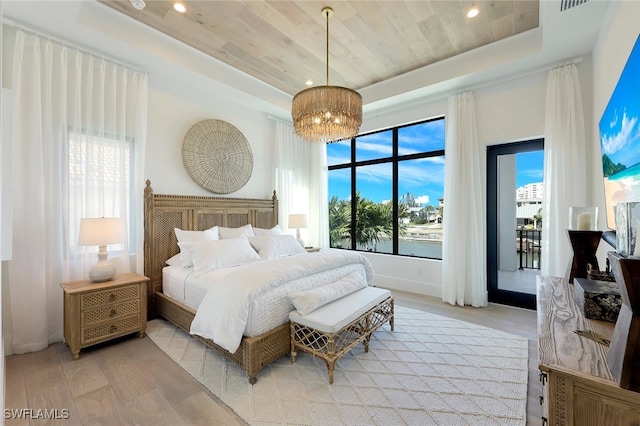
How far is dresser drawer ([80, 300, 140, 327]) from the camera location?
2.49m

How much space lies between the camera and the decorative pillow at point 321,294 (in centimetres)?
229

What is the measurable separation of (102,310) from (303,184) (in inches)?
146

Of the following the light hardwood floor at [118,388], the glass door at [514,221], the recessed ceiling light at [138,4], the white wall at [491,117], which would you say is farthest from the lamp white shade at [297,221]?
the recessed ceiling light at [138,4]

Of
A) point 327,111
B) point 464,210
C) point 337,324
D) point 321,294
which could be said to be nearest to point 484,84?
point 464,210

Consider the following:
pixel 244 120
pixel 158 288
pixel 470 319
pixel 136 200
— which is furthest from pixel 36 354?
pixel 470 319

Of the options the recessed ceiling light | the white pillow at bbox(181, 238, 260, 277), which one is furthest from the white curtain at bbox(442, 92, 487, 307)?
the recessed ceiling light

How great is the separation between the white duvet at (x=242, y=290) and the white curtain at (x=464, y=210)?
80.0 inches

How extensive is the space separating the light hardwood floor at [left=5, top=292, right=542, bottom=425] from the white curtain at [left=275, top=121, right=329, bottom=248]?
118 inches

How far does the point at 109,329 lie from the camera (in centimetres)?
262

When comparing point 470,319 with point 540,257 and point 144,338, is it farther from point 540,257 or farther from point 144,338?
point 144,338

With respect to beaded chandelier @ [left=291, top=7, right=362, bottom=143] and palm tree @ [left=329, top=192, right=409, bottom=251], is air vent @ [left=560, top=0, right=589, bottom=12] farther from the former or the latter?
palm tree @ [left=329, top=192, right=409, bottom=251]

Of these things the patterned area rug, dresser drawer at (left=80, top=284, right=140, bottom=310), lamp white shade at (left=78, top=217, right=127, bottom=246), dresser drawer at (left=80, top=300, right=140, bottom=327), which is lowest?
the patterned area rug

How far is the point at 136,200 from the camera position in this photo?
3238mm

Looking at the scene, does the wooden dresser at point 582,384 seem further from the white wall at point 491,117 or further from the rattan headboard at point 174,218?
the rattan headboard at point 174,218
